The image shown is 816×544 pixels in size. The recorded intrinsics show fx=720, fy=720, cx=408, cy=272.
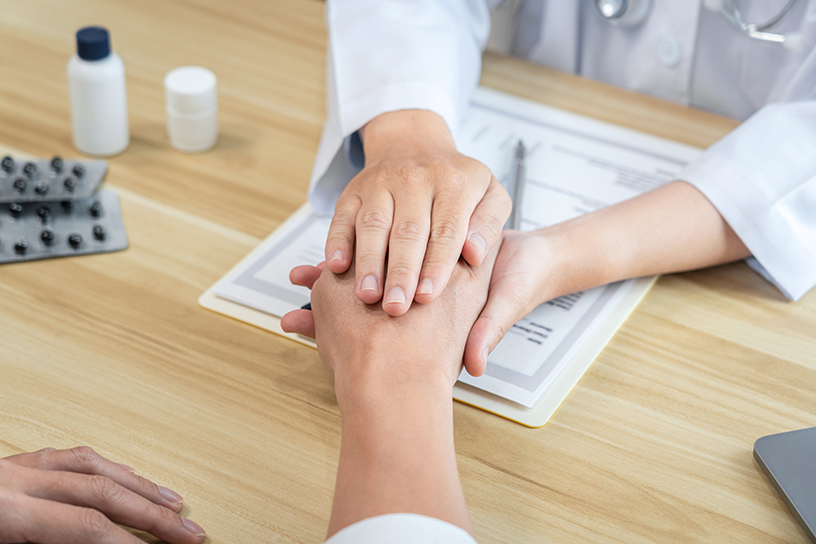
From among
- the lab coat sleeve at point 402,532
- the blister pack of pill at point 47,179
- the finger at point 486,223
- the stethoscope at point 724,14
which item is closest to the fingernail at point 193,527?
the lab coat sleeve at point 402,532

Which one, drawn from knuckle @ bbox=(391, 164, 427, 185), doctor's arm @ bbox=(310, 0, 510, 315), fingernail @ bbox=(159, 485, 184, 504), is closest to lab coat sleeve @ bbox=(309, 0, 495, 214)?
doctor's arm @ bbox=(310, 0, 510, 315)

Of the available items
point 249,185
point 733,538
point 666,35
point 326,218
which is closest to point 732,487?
point 733,538

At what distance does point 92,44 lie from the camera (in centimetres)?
83

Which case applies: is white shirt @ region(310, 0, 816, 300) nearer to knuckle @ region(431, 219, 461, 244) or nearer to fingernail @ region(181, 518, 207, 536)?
knuckle @ region(431, 219, 461, 244)

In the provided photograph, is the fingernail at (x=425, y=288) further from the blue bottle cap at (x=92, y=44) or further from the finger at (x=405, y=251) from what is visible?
the blue bottle cap at (x=92, y=44)

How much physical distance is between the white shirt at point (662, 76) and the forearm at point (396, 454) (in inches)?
13.3

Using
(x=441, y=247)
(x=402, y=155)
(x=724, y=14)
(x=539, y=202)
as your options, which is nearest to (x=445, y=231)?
(x=441, y=247)

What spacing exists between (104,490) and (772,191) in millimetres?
715

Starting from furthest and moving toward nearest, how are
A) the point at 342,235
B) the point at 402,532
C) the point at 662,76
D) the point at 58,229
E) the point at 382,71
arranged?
the point at 662,76
the point at 382,71
the point at 58,229
the point at 342,235
the point at 402,532

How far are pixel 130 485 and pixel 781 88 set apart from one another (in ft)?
3.31

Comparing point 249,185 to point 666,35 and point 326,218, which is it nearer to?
point 326,218

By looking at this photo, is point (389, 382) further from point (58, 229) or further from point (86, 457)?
point (58, 229)

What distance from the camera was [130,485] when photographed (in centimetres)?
52

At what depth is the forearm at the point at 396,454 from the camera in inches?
19.4
